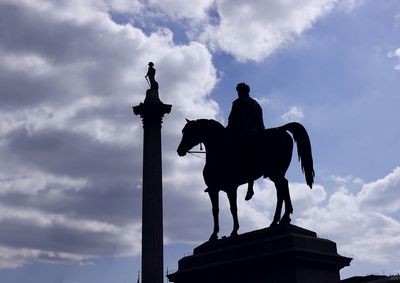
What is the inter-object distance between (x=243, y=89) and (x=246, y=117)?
774 millimetres

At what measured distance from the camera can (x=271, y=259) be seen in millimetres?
10734

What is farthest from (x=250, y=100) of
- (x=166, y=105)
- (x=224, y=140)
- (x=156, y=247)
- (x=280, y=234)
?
(x=166, y=105)

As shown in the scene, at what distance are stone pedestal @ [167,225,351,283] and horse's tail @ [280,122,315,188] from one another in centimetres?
124

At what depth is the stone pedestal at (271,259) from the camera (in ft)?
34.7

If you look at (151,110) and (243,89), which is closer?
(243,89)

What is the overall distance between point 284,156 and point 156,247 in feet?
92.3

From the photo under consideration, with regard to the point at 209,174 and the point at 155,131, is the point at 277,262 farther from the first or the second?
the point at 155,131

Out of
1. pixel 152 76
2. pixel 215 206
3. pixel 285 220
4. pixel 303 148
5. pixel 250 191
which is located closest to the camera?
pixel 285 220

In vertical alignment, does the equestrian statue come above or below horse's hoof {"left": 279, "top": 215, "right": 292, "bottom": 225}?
above

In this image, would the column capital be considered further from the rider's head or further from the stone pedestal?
the stone pedestal

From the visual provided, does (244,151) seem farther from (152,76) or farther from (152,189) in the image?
(152,76)

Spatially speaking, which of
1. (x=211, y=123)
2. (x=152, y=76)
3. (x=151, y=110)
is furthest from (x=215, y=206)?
(x=152, y=76)

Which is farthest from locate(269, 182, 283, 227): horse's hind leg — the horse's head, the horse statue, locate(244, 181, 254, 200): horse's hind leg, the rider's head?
the rider's head

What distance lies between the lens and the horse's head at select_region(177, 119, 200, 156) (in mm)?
13266
